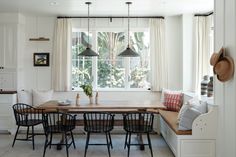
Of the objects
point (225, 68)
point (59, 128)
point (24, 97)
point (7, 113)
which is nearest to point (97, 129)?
point (59, 128)

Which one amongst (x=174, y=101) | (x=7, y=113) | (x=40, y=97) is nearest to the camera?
(x=174, y=101)

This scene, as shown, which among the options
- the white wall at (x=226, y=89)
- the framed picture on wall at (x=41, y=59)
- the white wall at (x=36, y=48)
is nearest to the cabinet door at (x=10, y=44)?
the white wall at (x=36, y=48)

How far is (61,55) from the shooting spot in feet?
23.2

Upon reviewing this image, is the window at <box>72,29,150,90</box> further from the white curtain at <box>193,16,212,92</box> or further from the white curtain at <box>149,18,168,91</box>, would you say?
the white curtain at <box>193,16,212,92</box>

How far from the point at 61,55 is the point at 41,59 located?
0.56 meters

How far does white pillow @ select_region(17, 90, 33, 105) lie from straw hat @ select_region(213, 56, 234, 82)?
184 inches

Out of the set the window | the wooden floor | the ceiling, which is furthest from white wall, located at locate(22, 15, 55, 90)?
the wooden floor

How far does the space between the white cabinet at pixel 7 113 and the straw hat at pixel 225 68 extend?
4774mm

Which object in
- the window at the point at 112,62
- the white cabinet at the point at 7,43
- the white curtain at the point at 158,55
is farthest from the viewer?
the window at the point at 112,62

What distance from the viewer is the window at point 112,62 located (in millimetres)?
7316

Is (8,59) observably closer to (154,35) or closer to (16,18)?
(16,18)

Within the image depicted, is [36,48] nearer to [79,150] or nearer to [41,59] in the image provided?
[41,59]

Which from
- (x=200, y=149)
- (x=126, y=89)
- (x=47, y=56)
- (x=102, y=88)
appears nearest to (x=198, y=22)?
(x=126, y=89)

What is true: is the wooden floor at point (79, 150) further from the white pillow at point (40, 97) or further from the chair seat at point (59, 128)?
the white pillow at point (40, 97)
